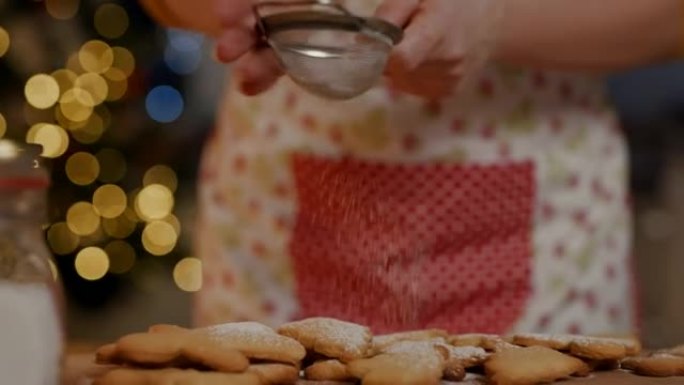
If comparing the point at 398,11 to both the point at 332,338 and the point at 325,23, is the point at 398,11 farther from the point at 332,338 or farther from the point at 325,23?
the point at 332,338

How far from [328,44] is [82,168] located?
1443 mm

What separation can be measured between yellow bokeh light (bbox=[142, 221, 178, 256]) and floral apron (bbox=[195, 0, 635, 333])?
1.04 m

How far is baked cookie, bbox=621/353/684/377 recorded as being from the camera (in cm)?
63

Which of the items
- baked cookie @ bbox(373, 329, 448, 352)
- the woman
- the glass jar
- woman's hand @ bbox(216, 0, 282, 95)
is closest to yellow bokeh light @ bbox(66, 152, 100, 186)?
the woman

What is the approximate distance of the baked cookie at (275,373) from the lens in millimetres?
556

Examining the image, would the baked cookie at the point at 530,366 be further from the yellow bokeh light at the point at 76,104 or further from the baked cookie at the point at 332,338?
the yellow bokeh light at the point at 76,104

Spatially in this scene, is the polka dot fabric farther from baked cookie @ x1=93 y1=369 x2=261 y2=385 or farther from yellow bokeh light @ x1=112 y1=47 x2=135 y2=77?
yellow bokeh light @ x1=112 y1=47 x2=135 y2=77

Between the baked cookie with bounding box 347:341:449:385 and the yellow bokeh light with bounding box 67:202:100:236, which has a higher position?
the yellow bokeh light with bounding box 67:202:100:236

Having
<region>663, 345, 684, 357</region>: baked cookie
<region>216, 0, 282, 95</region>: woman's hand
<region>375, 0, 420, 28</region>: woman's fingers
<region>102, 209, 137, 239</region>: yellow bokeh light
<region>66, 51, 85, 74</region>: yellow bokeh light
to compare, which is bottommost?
<region>663, 345, 684, 357</region>: baked cookie

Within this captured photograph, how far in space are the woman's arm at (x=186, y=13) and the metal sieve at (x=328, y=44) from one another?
0.85ft

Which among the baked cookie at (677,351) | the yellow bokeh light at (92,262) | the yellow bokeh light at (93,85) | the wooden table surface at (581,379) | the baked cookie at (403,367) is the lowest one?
the wooden table surface at (581,379)

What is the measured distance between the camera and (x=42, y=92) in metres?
2.05

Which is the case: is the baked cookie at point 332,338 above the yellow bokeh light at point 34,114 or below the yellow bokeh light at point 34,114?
below

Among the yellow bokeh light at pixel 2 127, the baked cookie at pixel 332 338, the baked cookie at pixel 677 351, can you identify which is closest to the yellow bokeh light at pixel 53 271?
the baked cookie at pixel 332 338
